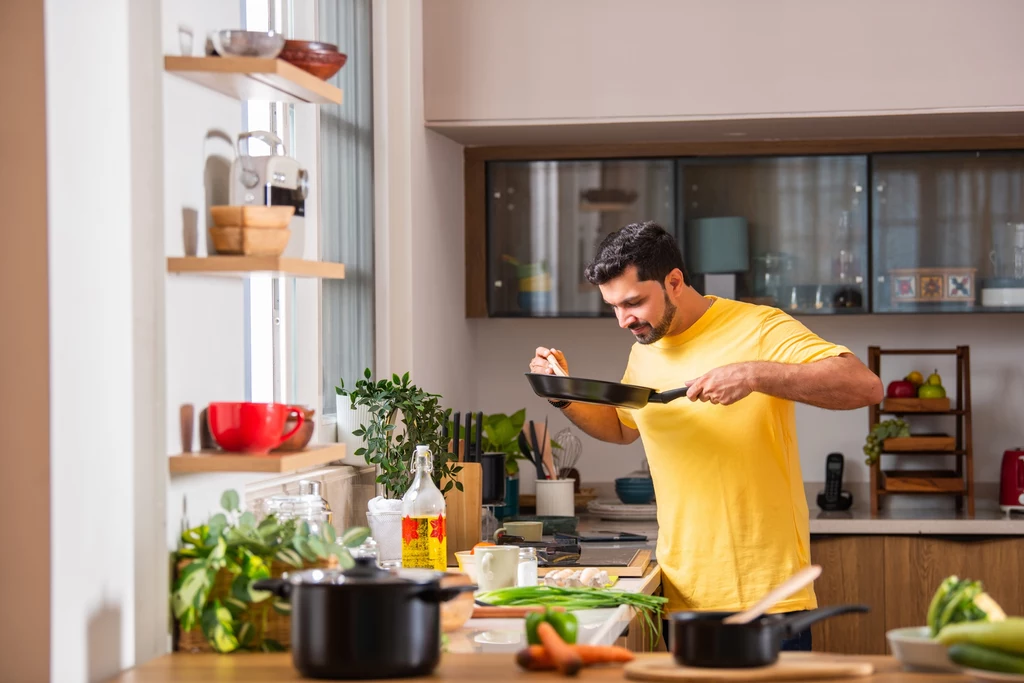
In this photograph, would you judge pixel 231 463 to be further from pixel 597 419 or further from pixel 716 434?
pixel 597 419

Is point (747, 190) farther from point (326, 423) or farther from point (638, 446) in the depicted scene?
point (326, 423)

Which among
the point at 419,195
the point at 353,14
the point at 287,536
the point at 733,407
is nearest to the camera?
the point at 287,536

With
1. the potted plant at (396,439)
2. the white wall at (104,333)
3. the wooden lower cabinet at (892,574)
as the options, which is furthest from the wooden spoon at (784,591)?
the wooden lower cabinet at (892,574)

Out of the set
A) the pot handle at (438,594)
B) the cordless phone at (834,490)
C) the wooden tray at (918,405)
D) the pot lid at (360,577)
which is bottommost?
the cordless phone at (834,490)

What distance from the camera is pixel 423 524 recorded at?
2.80 metres

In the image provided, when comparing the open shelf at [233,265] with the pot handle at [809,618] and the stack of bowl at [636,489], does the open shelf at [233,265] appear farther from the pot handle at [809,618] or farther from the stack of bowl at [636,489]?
the stack of bowl at [636,489]

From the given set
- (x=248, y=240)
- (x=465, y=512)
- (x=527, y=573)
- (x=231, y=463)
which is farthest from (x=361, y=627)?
(x=465, y=512)

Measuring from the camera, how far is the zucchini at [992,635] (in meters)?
1.52

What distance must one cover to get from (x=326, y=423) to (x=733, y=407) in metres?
1.13

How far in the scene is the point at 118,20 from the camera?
1861 millimetres

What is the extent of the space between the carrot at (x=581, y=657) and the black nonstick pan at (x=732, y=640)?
0.12 meters

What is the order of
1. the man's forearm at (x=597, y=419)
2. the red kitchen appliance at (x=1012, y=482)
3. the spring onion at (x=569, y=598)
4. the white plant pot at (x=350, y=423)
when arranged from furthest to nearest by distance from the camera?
the red kitchen appliance at (x=1012, y=482) < the white plant pot at (x=350, y=423) < the man's forearm at (x=597, y=419) < the spring onion at (x=569, y=598)

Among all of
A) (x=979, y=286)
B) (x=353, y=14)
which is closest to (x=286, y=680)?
(x=353, y=14)

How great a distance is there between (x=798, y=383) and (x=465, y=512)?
0.99 m
